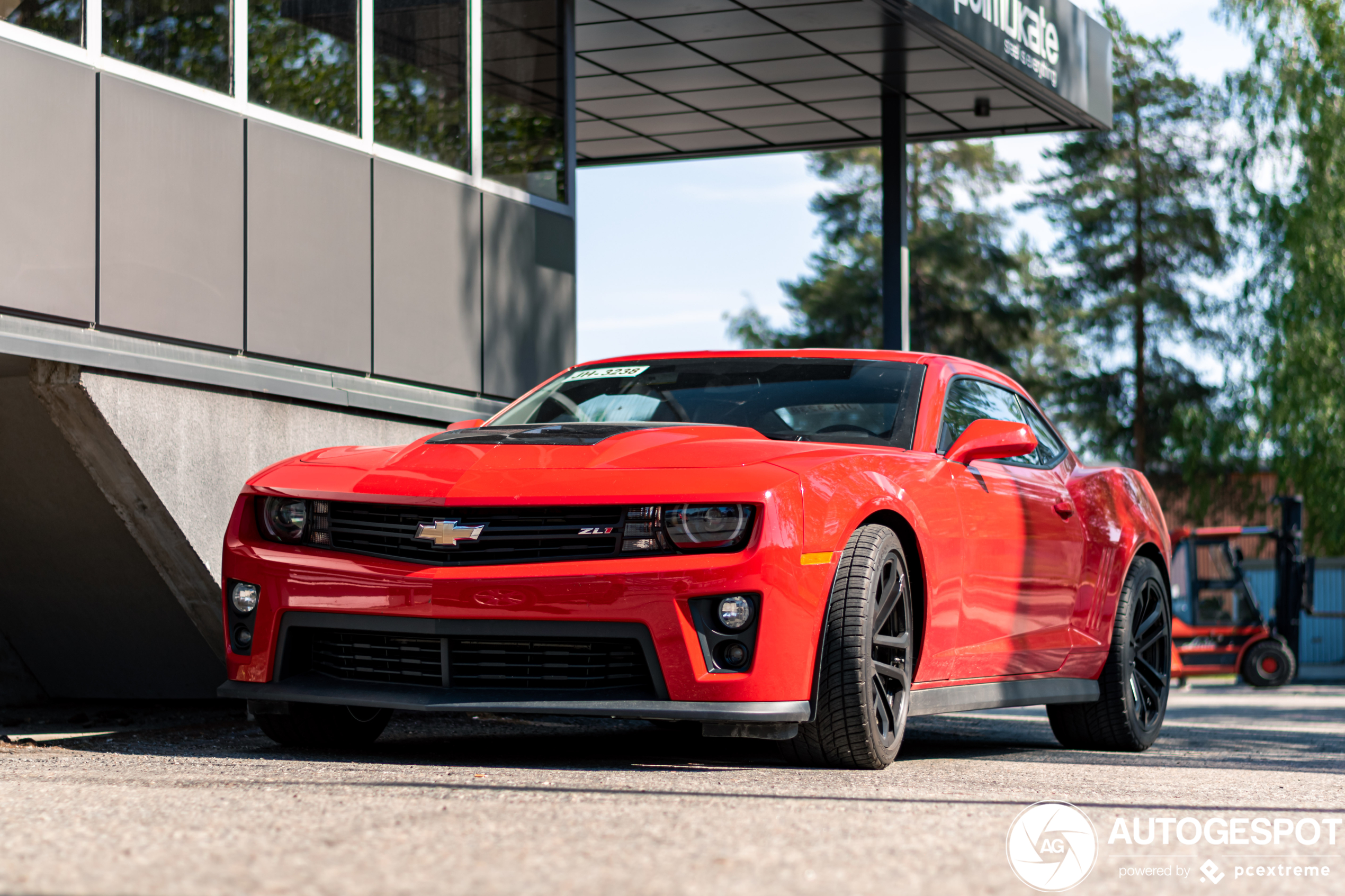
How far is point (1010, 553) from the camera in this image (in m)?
6.11

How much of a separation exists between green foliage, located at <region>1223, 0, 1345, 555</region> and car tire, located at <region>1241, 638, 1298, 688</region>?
9.17 metres

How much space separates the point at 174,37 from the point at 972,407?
3969 mm

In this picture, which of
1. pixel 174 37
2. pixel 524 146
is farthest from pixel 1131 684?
pixel 174 37

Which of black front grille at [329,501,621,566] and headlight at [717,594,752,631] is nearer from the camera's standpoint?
headlight at [717,594,752,631]

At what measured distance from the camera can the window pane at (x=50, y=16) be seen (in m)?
6.47

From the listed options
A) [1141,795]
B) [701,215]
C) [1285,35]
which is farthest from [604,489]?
[701,215]

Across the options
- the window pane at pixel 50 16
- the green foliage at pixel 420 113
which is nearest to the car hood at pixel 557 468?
the window pane at pixel 50 16

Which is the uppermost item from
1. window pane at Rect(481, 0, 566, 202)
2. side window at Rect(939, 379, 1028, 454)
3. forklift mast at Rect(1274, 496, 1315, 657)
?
window pane at Rect(481, 0, 566, 202)

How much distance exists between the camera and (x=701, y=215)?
170ft

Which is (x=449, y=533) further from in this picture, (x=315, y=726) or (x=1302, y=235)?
(x=1302, y=235)

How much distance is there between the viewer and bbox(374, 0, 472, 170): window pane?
28.5ft

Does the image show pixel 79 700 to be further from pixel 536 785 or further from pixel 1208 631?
pixel 1208 631

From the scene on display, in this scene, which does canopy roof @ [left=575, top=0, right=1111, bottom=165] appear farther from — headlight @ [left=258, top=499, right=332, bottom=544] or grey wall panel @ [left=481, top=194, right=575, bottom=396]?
headlight @ [left=258, top=499, right=332, bottom=544]

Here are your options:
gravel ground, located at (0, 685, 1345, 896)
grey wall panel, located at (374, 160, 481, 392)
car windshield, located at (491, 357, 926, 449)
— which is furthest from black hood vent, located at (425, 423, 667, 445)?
grey wall panel, located at (374, 160, 481, 392)
